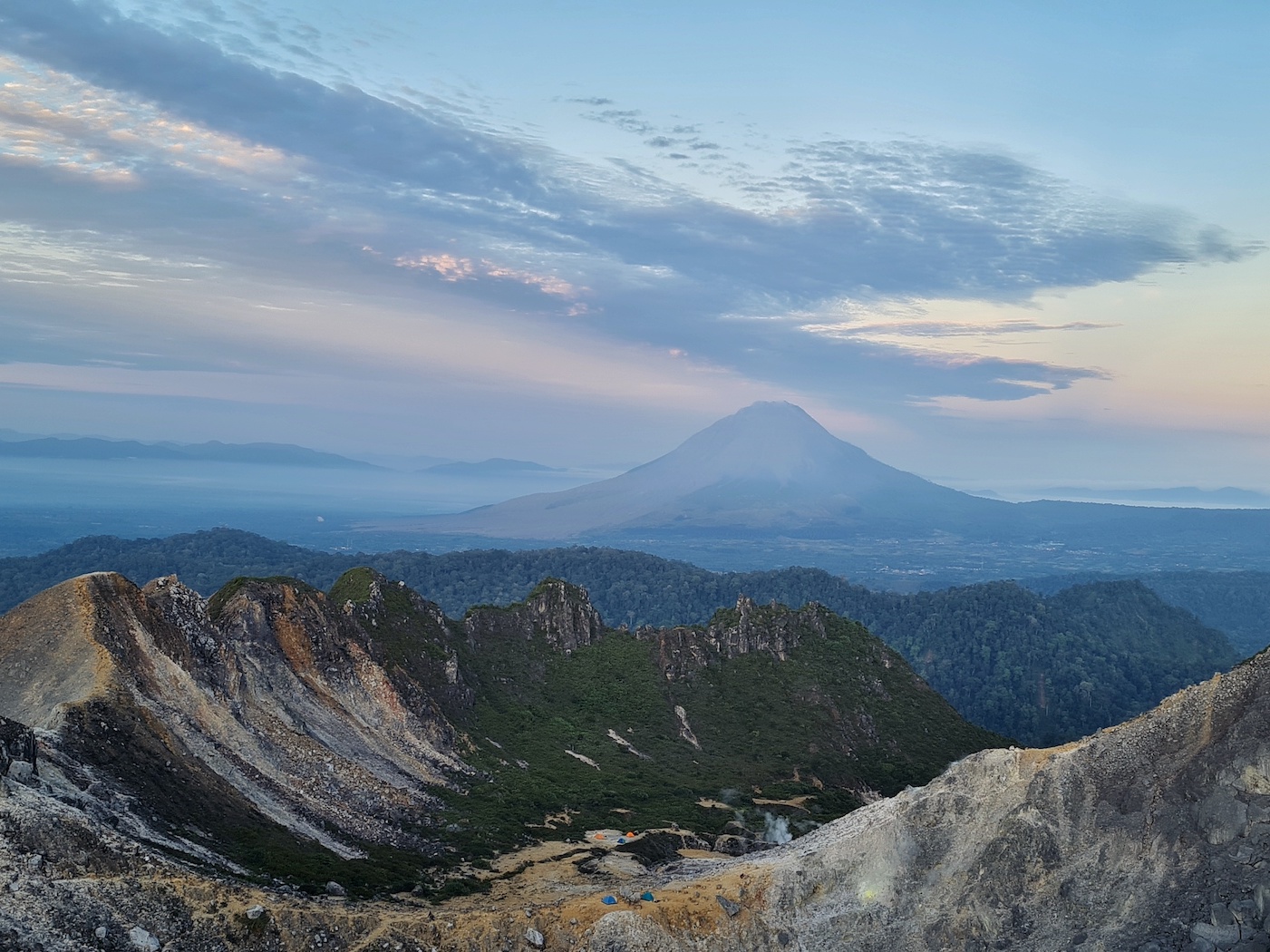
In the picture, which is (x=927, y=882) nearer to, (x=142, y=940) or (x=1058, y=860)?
(x=1058, y=860)

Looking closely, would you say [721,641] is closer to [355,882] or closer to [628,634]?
[628,634]

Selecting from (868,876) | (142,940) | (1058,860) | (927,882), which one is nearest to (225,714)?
(142,940)

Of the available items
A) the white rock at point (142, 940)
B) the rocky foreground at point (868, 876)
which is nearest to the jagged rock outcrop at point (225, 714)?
the rocky foreground at point (868, 876)

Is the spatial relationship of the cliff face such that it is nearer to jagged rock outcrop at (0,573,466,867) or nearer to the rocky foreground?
the rocky foreground

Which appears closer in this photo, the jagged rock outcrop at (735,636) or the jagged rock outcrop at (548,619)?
the jagged rock outcrop at (548,619)

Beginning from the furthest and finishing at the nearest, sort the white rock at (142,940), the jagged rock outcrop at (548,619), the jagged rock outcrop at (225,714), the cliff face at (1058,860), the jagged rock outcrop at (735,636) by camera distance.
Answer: the jagged rock outcrop at (735,636), the jagged rock outcrop at (548,619), the jagged rock outcrop at (225,714), the cliff face at (1058,860), the white rock at (142,940)

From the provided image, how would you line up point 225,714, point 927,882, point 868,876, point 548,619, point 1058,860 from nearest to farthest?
1. point 1058,860
2. point 927,882
3. point 868,876
4. point 225,714
5. point 548,619

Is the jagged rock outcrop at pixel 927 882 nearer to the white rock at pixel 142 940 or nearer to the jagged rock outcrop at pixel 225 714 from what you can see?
the white rock at pixel 142 940

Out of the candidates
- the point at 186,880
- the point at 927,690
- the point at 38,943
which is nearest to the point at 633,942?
the point at 186,880
